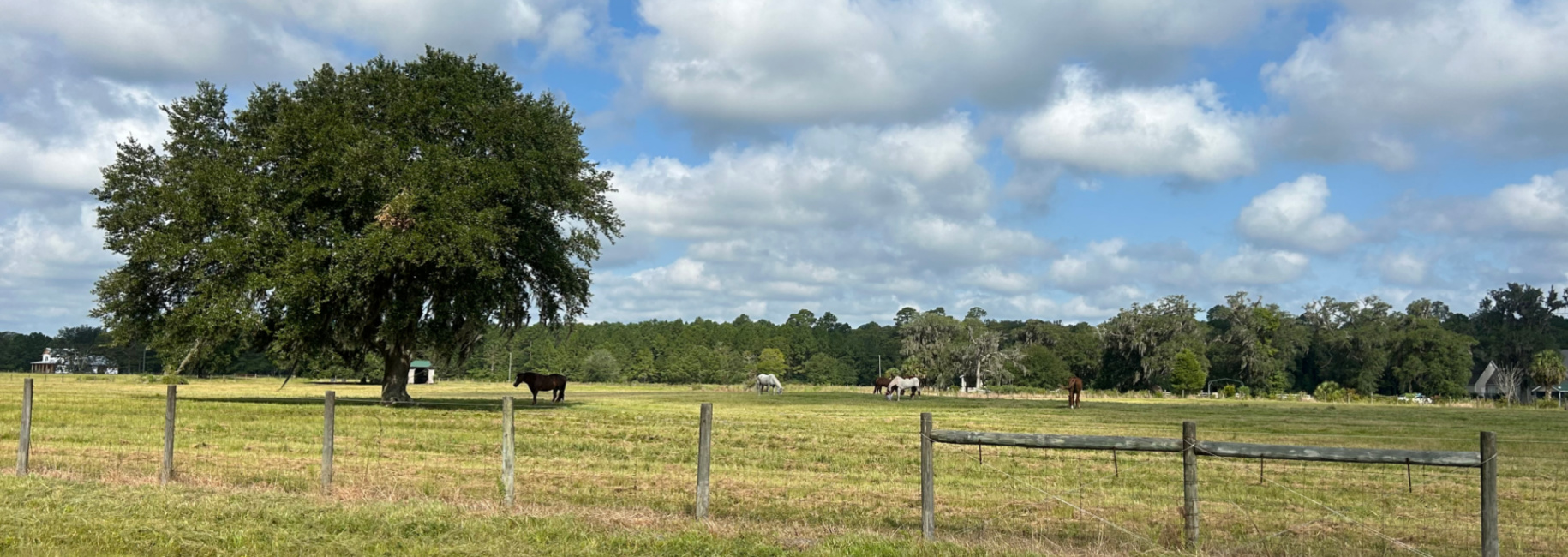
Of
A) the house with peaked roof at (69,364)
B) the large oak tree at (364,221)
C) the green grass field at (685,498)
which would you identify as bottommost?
the house with peaked roof at (69,364)

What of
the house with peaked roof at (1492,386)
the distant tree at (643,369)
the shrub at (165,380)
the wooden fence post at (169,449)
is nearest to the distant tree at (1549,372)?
the house with peaked roof at (1492,386)

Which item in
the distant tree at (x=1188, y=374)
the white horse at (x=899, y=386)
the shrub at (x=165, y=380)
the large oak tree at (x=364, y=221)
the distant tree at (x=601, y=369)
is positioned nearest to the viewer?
the large oak tree at (x=364, y=221)

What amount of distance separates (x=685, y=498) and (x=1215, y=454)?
627cm

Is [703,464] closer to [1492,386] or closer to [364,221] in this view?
[364,221]

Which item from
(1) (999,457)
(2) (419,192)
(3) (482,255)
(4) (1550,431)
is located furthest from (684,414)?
(4) (1550,431)

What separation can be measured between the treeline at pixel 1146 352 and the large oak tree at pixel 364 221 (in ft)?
174

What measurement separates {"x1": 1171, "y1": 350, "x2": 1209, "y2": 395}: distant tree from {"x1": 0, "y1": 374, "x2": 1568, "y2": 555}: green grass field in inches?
3527

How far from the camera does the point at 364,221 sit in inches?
1351

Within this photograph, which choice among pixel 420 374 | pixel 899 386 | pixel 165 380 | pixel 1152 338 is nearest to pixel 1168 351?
pixel 1152 338

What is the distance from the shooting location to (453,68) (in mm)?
36469

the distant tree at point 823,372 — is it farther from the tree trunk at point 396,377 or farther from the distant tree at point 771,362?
the tree trunk at point 396,377

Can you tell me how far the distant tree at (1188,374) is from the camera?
4321 inches

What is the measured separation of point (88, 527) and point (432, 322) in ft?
88.2

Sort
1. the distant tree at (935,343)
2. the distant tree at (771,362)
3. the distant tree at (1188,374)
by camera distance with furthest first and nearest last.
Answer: the distant tree at (771,362)
the distant tree at (935,343)
the distant tree at (1188,374)
